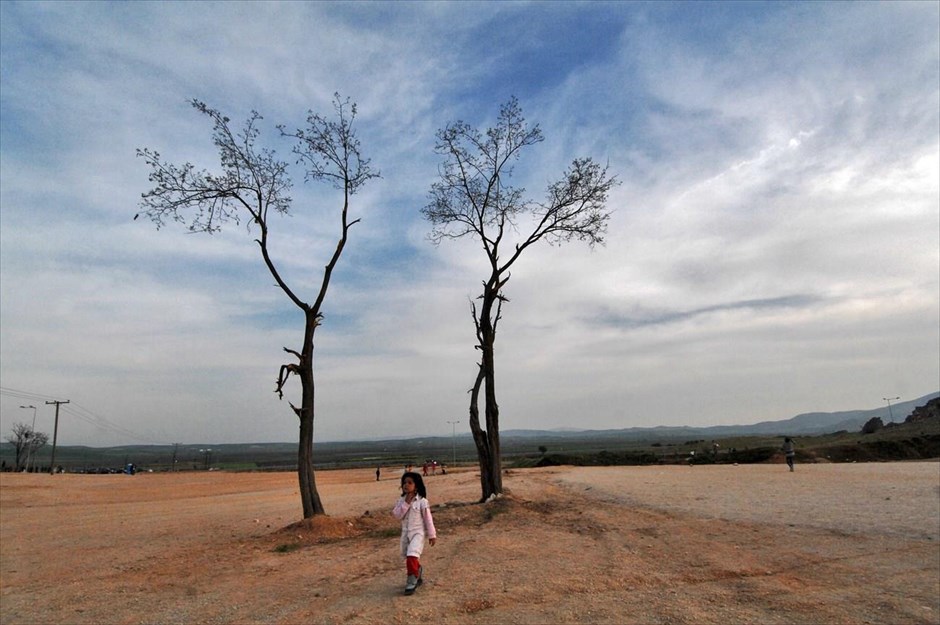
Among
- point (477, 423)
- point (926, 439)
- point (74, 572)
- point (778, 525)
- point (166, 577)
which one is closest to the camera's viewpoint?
point (166, 577)

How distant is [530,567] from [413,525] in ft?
7.32

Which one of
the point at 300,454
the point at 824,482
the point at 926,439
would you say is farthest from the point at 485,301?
the point at 926,439

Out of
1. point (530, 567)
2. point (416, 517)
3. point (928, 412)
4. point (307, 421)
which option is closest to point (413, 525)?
point (416, 517)

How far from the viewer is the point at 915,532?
10.6m

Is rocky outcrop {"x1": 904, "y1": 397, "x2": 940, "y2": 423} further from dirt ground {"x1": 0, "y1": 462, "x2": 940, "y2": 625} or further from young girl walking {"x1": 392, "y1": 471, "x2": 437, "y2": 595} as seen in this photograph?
young girl walking {"x1": 392, "y1": 471, "x2": 437, "y2": 595}

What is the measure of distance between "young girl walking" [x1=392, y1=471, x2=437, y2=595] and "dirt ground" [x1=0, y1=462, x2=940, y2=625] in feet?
0.94

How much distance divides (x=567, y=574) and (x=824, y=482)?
684 inches

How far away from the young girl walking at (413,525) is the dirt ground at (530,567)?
0.94ft

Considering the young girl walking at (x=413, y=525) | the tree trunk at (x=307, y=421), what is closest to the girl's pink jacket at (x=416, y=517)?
the young girl walking at (x=413, y=525)

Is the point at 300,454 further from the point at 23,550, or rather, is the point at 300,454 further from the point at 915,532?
the point at 915,532

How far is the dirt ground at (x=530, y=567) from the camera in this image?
684cm

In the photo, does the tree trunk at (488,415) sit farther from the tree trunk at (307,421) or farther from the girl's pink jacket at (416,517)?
the girl's pink jacket at (416,517)

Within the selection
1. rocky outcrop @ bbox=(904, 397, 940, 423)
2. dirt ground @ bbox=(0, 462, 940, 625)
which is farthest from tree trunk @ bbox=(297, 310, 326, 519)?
rocky outcrop @ bbox=(904, 397, 940, 423)

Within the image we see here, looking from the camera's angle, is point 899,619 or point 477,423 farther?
point 477,423
